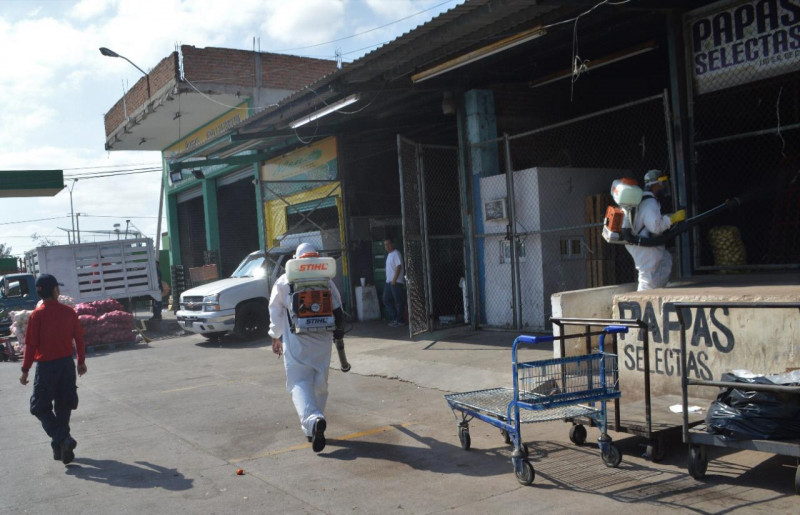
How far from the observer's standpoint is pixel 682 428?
5.01 meters

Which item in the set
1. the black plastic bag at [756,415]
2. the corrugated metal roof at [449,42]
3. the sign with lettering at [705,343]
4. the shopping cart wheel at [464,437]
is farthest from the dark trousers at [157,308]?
the black plastic bag at [756,415]

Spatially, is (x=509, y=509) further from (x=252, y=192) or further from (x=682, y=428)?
(x=252, y=192)

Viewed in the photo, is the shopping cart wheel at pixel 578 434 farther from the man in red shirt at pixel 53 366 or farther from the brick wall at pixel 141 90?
the brick wall at pixel 141 90

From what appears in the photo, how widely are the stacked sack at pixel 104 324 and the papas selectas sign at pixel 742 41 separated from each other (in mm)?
12848

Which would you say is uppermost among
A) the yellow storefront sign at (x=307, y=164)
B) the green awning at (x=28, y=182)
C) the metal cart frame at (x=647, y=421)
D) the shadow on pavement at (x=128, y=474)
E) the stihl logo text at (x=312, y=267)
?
the green awning at (x=28, y=182)

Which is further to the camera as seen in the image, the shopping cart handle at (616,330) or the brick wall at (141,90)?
the brick wall at (141,90)

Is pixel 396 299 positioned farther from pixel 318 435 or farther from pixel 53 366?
pixel 53 366

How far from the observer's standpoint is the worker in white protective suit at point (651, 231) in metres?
7.21

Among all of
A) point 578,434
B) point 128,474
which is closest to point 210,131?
point 128,474

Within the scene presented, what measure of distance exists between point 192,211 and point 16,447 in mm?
21405

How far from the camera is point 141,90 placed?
2333 centimetres

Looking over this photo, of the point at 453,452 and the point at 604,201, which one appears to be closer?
the point at 453,452

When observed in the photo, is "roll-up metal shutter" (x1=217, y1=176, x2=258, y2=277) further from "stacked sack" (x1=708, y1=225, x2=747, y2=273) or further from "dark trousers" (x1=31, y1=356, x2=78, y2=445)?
"dark trousers" (x1=31, y1=356, x2=78, y2=445)

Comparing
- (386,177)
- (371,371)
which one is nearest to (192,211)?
(386,177)
